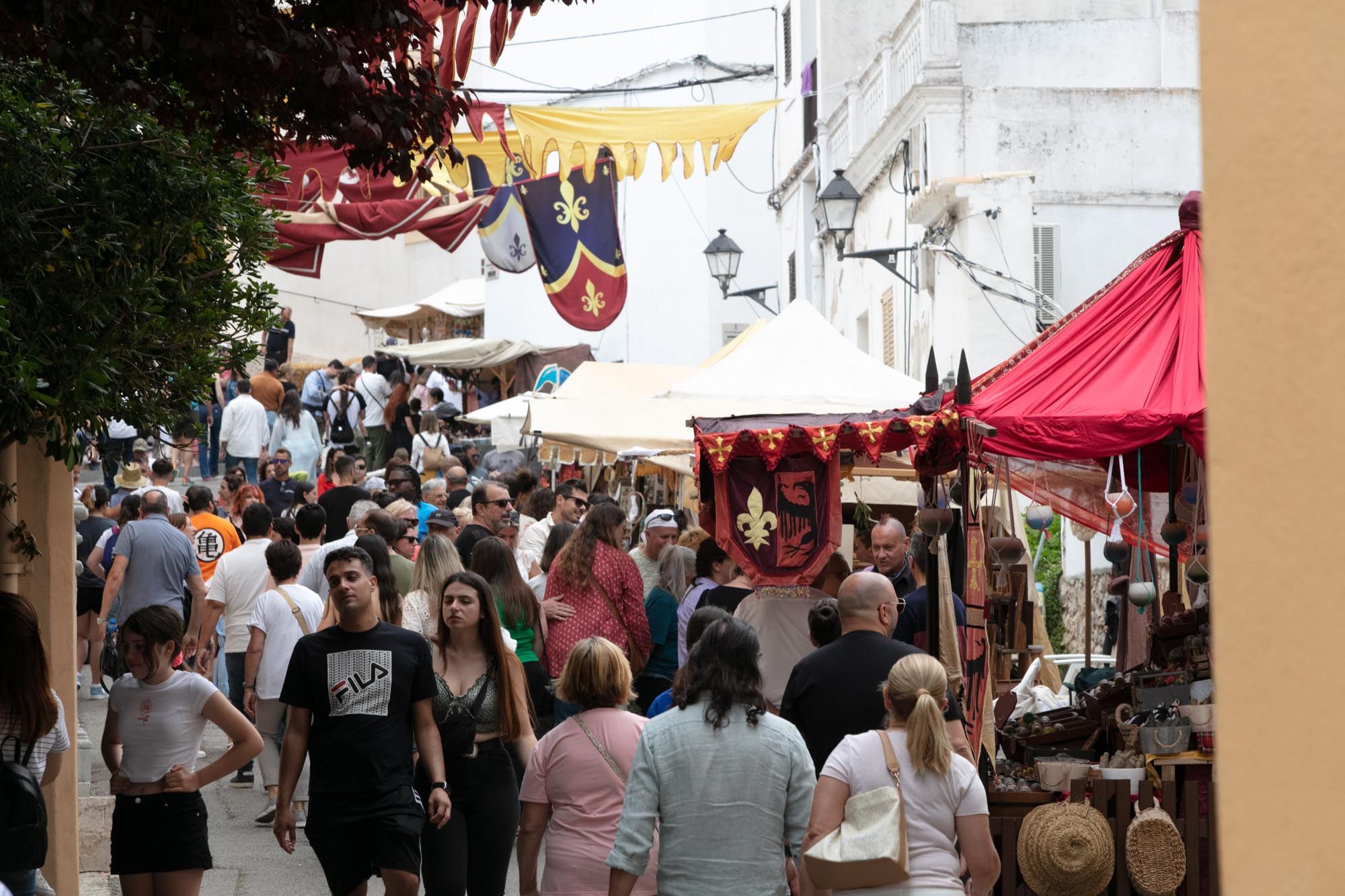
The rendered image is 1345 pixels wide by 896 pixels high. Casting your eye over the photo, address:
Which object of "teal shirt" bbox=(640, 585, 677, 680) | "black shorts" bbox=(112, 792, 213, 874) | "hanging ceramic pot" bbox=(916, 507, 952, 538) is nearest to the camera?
"black shorts" bbox=(112, 792, 213, 874)

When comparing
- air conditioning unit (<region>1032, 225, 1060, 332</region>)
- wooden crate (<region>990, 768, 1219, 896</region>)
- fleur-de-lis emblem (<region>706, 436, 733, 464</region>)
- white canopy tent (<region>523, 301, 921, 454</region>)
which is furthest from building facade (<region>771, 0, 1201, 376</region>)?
wooden crate (<region>990, 768, 1219, 896</region>)

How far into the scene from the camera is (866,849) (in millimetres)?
5699

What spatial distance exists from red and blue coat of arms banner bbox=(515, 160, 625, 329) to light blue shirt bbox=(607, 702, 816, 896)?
1187 centimetres

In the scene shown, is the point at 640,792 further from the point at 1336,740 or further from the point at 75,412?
the point at 1336,740

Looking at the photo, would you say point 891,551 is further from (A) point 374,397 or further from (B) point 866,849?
(A) point 374,397

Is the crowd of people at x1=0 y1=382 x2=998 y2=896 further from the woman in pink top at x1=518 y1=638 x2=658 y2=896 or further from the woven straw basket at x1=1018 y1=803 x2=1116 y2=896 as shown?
the woven straw basket at x1=1018 y1=803 x2=1116 y2=896

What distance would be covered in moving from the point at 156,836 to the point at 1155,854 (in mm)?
4528

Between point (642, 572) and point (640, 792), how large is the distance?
6.11m

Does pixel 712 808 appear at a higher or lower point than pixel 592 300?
lower

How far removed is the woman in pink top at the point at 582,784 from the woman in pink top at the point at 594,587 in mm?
3731

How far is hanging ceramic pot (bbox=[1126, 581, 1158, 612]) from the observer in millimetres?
9758

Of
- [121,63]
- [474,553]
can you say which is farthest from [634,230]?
[121,63]

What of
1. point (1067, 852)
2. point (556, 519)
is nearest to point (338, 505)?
point (556, 519)

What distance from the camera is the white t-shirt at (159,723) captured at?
705 cm
